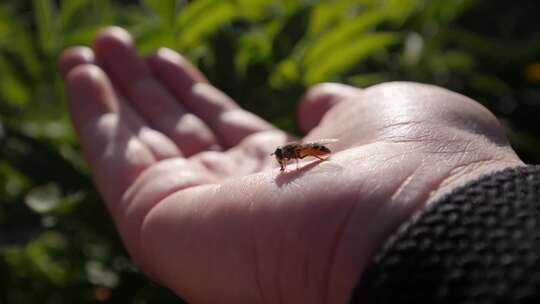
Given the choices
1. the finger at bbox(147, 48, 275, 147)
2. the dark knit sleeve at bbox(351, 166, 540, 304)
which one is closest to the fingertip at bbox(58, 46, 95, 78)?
the finger at bbox(147, 48, 275, 147)

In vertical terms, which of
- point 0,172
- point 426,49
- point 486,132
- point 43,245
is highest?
point 486,132

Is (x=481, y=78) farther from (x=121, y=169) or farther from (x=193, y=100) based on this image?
(x=121, y=169)

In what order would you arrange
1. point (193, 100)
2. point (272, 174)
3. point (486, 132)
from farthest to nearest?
point (193, 100) → point (486, 132) → point (272, 174)

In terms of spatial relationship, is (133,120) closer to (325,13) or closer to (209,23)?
(209,23)

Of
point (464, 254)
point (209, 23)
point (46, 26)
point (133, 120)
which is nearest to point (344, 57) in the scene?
point (209, 23)

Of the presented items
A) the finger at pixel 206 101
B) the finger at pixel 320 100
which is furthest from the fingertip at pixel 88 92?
the finger at pixel 320 100

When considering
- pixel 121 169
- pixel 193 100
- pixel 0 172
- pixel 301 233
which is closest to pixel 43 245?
pixel 0 172

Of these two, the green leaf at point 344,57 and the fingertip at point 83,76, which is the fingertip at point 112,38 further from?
the green leaf at point 344,57
